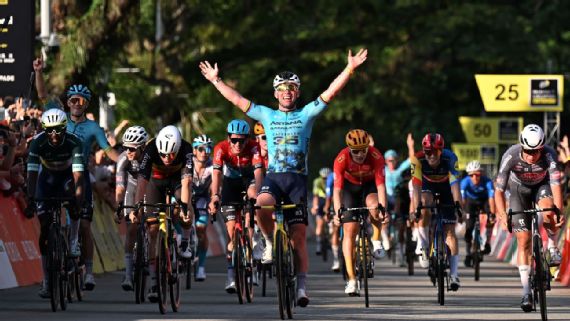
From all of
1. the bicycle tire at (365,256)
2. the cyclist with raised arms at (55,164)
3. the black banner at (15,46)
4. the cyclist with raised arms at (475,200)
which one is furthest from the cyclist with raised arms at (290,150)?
the cyclist with raised arms at (475,200)

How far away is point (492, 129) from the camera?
5728 cm

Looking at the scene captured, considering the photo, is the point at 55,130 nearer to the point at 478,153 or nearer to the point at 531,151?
the point at 531,151

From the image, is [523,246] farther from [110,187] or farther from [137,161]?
[110,187]

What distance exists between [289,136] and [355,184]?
129 inches

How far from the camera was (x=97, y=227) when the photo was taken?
25641mm

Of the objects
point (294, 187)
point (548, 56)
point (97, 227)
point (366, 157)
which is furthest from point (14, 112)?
point (548, 56)

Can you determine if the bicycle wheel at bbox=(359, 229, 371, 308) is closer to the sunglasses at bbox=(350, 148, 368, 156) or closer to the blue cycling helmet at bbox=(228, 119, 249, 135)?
the sunglasses at bbox=(350, 148, 368, 156)

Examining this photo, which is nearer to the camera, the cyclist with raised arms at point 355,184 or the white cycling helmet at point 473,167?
the cyclist with raised arms at point 355,184

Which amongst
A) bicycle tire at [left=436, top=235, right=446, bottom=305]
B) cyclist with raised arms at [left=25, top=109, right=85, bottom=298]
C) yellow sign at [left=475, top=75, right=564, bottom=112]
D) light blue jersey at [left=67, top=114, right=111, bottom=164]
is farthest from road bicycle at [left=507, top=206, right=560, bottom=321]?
yellow sign at [left=475, top=75, right=564, bottom=112]

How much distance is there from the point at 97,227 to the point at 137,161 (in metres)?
5.50

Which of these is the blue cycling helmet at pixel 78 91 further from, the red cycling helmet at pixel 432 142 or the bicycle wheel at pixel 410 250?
the bicycle wheel at pixel 410 250

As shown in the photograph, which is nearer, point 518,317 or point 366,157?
point 518,317

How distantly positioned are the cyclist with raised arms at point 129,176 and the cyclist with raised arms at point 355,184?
80.9 inches

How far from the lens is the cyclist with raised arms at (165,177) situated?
18.0 m
